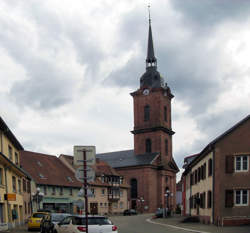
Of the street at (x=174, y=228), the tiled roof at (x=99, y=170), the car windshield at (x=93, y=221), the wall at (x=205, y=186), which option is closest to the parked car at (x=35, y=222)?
the street at (x=174, y=228)

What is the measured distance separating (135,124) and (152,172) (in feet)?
42.8

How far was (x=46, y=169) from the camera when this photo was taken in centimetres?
5216

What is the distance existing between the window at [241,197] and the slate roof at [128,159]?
5171 centimetres

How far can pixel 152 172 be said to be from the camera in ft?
261

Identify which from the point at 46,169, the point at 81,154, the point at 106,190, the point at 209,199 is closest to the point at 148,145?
the point at 106,190

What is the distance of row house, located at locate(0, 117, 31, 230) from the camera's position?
26.3m

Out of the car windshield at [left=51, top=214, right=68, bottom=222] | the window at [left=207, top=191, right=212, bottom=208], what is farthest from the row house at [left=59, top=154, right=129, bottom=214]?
the car windshield at [left=51, top=214, right=68, bottom=222]

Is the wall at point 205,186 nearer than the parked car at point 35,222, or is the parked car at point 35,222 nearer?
the parked car at point 35,222

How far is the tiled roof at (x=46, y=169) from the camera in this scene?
4862 centimetres

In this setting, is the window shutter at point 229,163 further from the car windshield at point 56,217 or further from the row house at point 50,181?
the row house at point 50,181

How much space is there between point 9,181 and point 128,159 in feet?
187

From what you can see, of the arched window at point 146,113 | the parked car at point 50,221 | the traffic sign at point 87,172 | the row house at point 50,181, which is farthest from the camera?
the arched window at point 146,113

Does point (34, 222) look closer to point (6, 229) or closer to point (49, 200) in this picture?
point (6, 229)

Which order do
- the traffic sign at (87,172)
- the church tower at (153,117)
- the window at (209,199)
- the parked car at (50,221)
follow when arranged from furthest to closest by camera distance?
the church tower at (153,117)
the window at (209,199)
the parked car at (50,221)
the traffic sign at (87,172)
